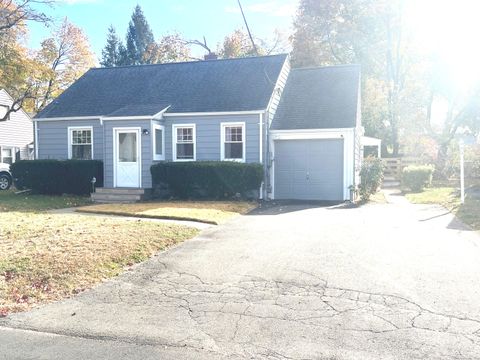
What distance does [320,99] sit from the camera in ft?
64.4

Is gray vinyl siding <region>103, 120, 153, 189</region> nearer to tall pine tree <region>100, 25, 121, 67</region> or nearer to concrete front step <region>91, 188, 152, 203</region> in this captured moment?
concrete front step <region>91, 188, 152, 203</region>

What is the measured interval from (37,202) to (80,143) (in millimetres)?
4733

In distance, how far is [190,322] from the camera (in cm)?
499

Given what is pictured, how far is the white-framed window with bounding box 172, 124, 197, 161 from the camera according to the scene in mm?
18688

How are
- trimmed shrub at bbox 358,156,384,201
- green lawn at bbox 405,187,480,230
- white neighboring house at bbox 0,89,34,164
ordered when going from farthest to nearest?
white neighboring house at bbox 0,89,34,164 < trimmed shrub at bbox 358,156,384,201 < green lawn at bbox 405,187,480,230

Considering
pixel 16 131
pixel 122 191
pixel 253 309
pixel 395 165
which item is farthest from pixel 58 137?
pixel 395 165

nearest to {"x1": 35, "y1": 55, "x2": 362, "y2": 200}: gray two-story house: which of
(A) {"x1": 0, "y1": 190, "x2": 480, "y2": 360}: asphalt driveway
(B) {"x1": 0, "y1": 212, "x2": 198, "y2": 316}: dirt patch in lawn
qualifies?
(B) {"x1": 0, "y1": 212, "x2": 198, "y2": 316}: dirt patch in lawn

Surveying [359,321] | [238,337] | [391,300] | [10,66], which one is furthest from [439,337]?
[10,66]

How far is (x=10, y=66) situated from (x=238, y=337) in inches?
858

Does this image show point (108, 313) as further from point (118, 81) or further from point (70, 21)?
point (70, 21)

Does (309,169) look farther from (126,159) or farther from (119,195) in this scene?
(119,195)

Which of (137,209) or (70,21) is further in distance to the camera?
(70,21)

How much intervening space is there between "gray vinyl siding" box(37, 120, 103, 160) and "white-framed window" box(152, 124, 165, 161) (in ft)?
9.81

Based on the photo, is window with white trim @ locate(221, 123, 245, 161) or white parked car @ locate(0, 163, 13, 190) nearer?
window with white trim @ locate(221, 123, 245, 161)
